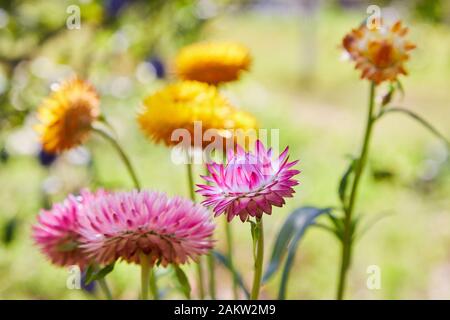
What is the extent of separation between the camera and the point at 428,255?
1995 millimetres

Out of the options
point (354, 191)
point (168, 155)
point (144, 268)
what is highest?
point (168, 155)

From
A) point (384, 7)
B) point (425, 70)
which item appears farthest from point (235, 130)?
point (425, 70)

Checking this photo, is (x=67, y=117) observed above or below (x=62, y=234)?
above

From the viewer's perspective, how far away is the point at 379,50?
815 millimetres

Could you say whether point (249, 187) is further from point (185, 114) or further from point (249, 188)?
point (185, 114)

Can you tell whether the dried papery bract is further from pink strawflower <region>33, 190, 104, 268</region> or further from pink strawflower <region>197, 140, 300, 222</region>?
pink strawflower <region>33, 190, 104, 268</region>

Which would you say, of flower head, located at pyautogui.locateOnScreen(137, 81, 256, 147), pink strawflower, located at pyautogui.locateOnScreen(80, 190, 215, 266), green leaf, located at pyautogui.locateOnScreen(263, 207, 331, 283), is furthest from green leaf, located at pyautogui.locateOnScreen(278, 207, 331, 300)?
pink strawflower, located at pyautogui.locateOnScreen(80, 190, 215, 266)

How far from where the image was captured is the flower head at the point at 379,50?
815 millimetres

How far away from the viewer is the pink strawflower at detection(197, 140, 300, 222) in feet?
1.89

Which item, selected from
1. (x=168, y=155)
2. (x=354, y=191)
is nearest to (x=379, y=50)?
(x=354, y=191)

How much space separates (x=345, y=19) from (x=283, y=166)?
5.07 m

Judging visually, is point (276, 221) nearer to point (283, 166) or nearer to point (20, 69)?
point (20, 69)

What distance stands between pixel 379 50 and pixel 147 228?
0.35 meters

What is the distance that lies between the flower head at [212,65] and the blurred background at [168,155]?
0.06m
